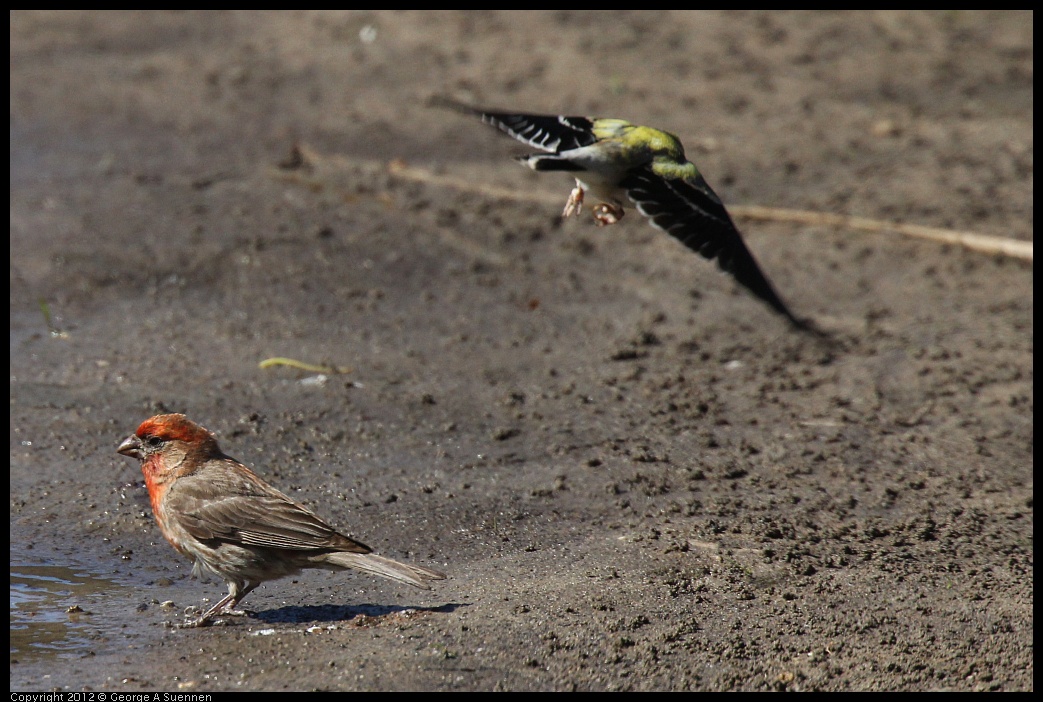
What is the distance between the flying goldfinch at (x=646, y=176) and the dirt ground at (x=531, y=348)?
3.95 ft

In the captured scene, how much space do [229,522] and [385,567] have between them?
28.8 inches

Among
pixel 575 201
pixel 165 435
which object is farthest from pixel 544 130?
pixel 165 435

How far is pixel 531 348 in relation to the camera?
8.37 m

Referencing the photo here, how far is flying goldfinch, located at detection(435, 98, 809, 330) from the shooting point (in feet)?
20.2

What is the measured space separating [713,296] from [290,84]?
5.53 m

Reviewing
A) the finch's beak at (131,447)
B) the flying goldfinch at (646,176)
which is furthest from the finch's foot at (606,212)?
the finch's beak at (131,447)

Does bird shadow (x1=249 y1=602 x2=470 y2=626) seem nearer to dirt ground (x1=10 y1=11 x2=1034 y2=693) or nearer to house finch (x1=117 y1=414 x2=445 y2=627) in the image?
dirt ground (x1=10 y1=11 x2=1034 y2=693)

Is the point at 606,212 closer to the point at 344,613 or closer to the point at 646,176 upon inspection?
the point at 646,176

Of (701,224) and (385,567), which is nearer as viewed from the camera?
(385,567)

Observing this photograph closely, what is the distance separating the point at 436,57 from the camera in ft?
42.9

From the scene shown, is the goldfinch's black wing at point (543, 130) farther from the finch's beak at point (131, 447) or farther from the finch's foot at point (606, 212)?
the finch's beak at point (131, 447)

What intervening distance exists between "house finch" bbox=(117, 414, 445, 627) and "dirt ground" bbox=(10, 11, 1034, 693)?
21 cm

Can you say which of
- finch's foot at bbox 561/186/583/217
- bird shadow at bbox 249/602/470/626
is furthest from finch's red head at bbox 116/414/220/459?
finch's foot at bbox 561/186/583/217

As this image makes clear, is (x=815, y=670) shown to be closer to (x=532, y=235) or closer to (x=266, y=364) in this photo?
(x=266, y=364)
